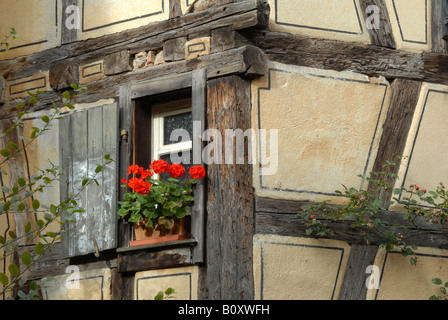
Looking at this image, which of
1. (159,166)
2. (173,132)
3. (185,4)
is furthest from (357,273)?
(185,4)

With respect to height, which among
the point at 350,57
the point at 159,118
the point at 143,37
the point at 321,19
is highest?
the point at 321,19

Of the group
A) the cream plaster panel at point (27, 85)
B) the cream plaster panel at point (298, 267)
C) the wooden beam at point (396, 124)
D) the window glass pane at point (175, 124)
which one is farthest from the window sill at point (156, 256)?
the cream plaster panel at point (27, 85)

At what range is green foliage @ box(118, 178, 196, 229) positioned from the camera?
683 cm

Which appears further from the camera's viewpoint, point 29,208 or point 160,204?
point 29,208

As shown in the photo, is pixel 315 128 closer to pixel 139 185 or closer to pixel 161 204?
pixel 161 204

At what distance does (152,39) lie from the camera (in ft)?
24.6

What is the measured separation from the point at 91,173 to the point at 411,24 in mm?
2943

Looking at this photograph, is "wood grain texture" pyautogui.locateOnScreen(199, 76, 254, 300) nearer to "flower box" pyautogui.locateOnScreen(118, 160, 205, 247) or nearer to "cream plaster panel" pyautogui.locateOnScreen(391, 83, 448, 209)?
"flower box" pyautogui.locateOnScreen(118, 160, 205, 247)

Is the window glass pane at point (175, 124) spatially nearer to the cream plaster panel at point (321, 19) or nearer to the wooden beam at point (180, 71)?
the wooden beam at point (180, 71)

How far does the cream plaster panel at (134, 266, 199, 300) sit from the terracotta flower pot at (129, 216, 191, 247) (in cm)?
23

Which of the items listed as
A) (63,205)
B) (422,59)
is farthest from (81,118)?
(422,59)

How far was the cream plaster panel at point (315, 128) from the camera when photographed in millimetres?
6941

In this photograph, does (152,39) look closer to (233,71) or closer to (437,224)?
(233,71)

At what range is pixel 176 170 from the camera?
22.6 ft
